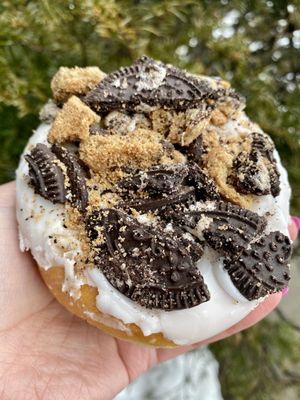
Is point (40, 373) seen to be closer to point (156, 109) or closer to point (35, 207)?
point (35, 207)

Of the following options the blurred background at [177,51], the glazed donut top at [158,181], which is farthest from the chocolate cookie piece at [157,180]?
the blurred background at [177,51]

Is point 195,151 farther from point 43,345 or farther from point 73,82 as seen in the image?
point 43,345

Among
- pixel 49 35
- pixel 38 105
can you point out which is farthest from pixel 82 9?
pixel 38 105

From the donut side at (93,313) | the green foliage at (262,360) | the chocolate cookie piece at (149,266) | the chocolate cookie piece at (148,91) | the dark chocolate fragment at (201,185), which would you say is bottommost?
the green foliage at (262,360)

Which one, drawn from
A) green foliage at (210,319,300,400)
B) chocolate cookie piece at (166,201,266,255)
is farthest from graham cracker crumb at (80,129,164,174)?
green foliage at (210,319,300,400)

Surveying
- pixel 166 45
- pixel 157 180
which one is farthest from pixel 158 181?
pixel 166 45

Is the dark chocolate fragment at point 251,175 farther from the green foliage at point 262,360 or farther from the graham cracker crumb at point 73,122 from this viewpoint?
the green foliage at point 262,360
